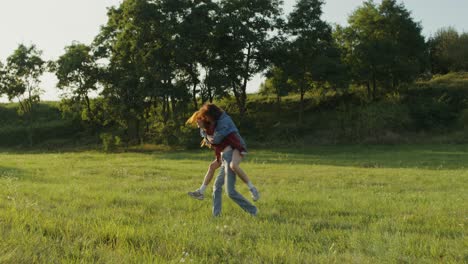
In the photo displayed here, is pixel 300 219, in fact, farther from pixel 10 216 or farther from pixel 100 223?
pixel 10 216

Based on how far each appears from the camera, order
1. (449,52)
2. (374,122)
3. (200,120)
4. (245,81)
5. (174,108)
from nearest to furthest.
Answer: (200,120) < (374,122) < (174,108) < (245,81) < (449,52)

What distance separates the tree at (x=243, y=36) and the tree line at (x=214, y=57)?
0.39ft

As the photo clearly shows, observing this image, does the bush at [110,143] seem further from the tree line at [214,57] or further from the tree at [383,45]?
the tree at [383,45]

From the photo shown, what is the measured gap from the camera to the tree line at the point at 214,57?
1783 inches

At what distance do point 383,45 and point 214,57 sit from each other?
20.3 m

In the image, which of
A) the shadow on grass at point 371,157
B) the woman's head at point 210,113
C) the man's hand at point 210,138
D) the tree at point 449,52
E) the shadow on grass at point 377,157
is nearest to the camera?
the woman's head at point 210,113

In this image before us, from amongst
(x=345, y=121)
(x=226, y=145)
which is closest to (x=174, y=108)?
(x=345, y=121)

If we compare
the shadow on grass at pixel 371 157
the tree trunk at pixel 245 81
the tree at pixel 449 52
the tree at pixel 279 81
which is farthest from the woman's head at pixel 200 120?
the tree at pixel 449 52

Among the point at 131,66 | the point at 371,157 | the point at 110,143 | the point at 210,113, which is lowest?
the point at 371,157

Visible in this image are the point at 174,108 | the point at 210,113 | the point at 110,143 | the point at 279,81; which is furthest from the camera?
the point at 279,81

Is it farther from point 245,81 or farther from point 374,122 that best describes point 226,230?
point 245,81

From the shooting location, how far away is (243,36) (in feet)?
155

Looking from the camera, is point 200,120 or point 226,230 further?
point 200,120

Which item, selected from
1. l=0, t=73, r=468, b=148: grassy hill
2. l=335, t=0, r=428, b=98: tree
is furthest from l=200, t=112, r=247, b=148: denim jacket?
l=335, t=0, r=428, b=98: tree
